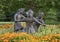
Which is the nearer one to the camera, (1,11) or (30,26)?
(30,26)

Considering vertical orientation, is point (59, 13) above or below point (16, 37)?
below

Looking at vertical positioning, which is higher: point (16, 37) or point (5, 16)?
point (16, 37)

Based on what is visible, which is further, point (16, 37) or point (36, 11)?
point (36, 11)

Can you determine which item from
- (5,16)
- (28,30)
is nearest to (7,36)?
(28,30)

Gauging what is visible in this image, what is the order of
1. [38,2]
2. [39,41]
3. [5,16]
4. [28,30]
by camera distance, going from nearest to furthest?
1. [39,41]
2. [28,30]
3. [38,2]
4. [5,16]

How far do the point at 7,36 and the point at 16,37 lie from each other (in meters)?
0.44

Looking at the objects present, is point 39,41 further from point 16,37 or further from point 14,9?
point 14,9

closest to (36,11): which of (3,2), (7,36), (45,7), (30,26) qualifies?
(45,7)

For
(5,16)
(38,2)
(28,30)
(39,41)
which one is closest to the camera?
(39,41)

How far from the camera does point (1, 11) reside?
2430 centimetres

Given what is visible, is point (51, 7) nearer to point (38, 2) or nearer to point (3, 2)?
point (38, 2)

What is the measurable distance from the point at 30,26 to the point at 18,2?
11912 millimetres

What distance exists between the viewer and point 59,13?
24.8m

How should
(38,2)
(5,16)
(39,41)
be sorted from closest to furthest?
(39,41) → (38,2) → (5,16)
